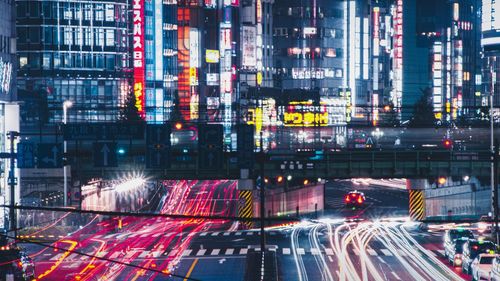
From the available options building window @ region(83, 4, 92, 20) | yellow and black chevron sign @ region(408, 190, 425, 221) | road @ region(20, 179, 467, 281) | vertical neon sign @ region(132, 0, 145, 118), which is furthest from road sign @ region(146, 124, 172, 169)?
building window @ region(83, 4, 92, 20)

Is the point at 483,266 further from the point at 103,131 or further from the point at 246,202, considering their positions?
the point at 246,202

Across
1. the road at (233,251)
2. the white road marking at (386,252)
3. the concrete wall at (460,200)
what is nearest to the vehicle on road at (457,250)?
the road at (233,251)

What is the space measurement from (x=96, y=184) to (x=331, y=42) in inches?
4020

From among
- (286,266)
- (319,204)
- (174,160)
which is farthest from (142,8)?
(286,266)

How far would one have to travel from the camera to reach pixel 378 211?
112562 mm

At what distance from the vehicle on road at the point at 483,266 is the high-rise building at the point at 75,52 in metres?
95.2

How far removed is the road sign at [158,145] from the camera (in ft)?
212

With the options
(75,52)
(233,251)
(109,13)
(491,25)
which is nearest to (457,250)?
(233,251)

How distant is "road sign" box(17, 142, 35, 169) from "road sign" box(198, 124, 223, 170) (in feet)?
35.7

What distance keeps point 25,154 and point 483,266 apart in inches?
989

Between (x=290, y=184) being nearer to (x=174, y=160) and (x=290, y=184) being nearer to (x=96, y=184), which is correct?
(x=96, y=184)

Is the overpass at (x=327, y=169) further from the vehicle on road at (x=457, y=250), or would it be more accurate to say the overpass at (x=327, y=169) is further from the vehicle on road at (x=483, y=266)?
the vehicle on road at (x=483, y=266)

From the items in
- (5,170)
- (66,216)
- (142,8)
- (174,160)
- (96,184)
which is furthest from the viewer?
(142,8)

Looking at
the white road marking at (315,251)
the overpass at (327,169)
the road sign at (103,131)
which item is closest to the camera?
the road sign at (103,131)
